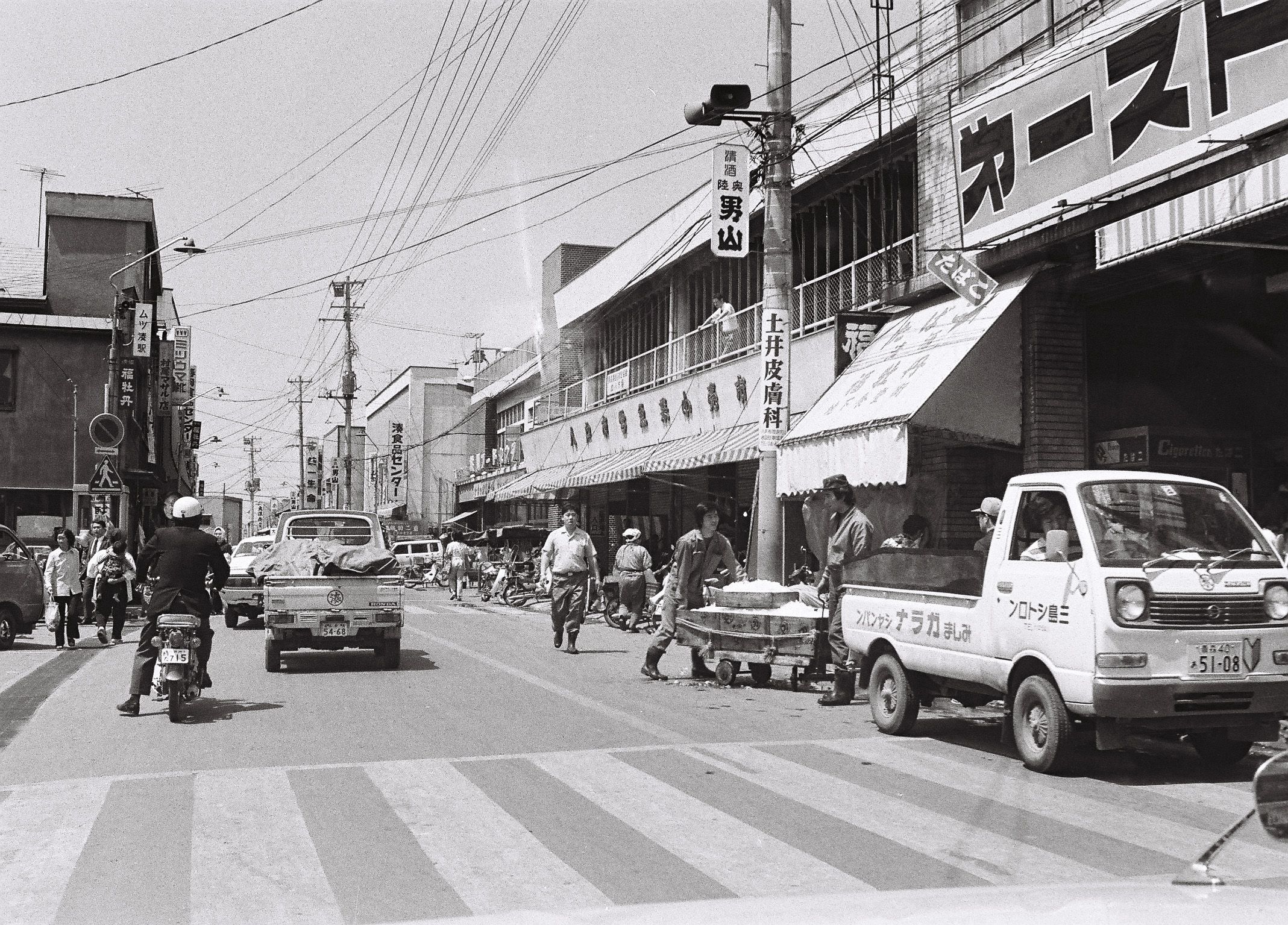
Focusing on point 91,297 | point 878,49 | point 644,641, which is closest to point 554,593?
point 644,641

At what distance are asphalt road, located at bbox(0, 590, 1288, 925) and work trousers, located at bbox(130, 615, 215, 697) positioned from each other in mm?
346

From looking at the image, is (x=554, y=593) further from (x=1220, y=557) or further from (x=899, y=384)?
(x=1220, y=557)

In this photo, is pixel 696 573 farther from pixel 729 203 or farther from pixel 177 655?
pixel 729 203

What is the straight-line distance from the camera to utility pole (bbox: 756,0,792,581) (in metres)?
14.8

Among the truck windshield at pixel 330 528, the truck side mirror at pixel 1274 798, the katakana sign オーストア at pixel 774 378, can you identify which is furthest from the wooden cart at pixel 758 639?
the truck side mirror at pixel 1274 798

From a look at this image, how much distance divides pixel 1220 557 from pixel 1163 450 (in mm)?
6562

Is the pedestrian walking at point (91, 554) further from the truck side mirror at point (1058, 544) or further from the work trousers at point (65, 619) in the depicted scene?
the truck side mirror at point (1058, 544)

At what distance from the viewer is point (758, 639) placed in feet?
39.9

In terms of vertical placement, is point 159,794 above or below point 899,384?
below

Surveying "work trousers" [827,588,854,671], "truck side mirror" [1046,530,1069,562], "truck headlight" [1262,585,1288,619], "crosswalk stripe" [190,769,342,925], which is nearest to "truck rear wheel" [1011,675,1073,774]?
"truck side mirror" [1046,530,1069,562]

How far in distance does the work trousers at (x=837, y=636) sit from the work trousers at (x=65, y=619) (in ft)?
38.0

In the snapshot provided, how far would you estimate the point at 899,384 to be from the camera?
14812 mm

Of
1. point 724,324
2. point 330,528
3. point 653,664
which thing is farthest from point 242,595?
point 653,664

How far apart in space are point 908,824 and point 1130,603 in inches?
83.0
